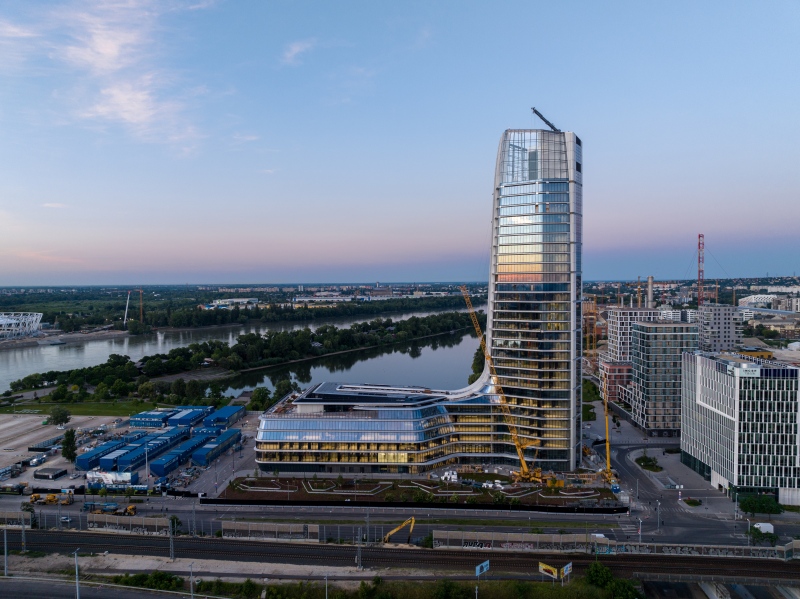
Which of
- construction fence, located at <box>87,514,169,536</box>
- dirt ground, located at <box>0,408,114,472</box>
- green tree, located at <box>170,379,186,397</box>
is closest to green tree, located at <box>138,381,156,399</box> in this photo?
green tree, located at <box>170,379,186,397</box>

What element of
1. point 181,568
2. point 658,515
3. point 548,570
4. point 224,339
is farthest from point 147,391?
point 658,515

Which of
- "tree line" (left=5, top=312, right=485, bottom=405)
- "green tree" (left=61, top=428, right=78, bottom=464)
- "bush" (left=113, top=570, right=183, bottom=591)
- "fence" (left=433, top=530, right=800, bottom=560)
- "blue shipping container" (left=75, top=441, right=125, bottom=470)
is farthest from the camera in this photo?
"tree line" (left=5, top=312, right=485, bottom=405)

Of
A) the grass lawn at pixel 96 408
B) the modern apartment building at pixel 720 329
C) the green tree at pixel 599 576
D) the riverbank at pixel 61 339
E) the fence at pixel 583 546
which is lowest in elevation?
the grass lawn at pixel 96 408

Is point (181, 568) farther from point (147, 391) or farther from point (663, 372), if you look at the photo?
point (147, 391)

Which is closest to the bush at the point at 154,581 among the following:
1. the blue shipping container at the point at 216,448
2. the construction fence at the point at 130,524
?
the construction fence at the point at 130,524

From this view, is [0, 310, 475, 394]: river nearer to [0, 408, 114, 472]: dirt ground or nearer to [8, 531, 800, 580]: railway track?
[0, 408, 114, 472]: dirt ground

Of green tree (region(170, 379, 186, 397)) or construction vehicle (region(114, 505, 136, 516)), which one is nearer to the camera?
construction vehicle (region(114, 505, 136, 516))

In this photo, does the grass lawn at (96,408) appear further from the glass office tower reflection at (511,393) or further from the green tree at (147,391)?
the glass office tower reflection at (511,393)
